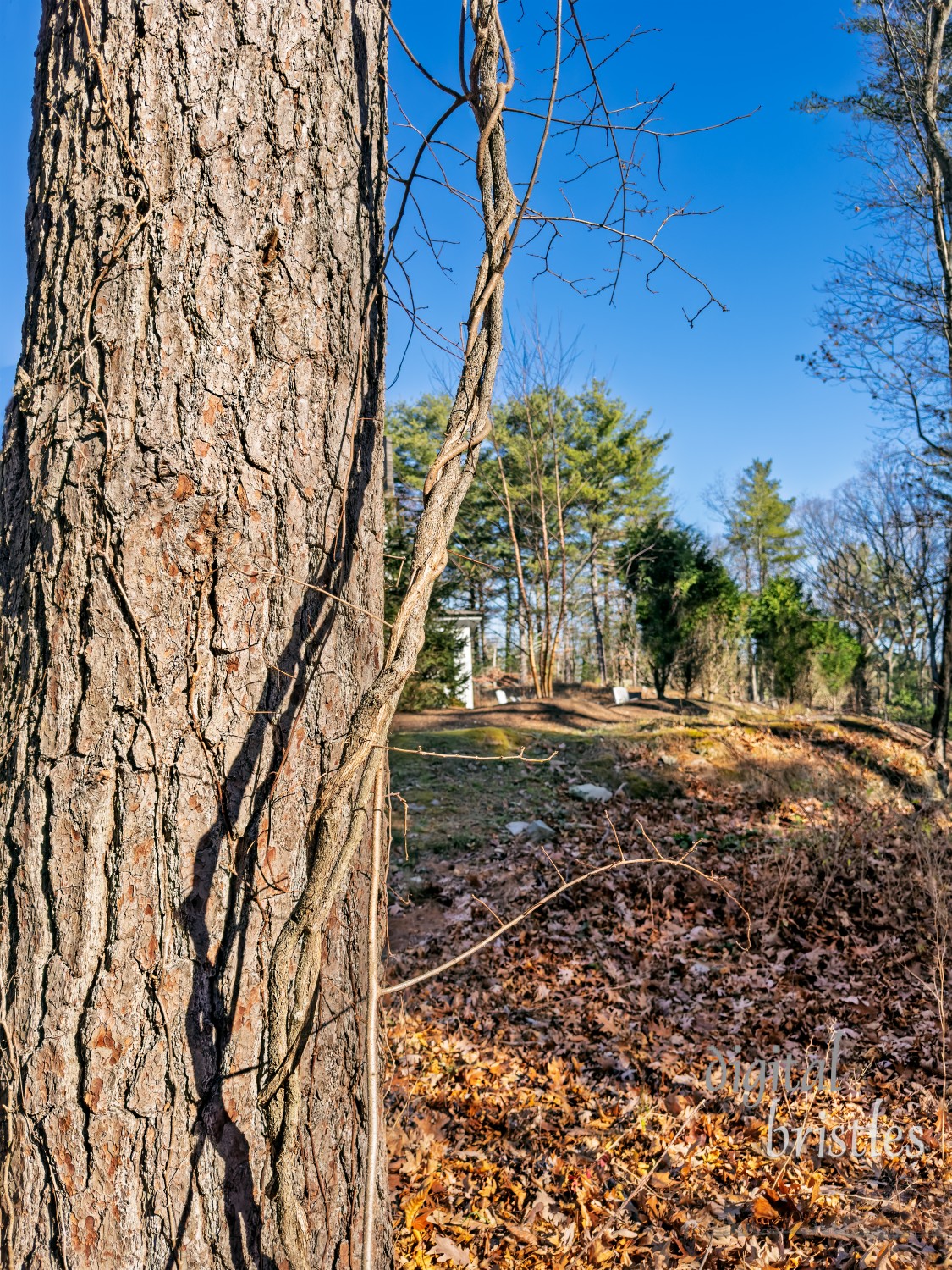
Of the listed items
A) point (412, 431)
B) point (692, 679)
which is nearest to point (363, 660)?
point (692, 679)

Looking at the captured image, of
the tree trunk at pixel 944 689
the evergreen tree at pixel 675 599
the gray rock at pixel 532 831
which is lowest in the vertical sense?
the gray rock at pixel 532 831

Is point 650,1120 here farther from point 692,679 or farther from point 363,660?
point 692,679

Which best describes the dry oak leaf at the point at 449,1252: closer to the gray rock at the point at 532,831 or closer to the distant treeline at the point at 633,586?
the gray rock at the point at 532,831

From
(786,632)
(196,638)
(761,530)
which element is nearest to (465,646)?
(786,632)

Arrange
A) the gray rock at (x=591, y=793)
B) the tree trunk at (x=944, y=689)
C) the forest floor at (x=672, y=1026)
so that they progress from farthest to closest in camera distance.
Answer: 1. the tree trunk at (x=944, y=689)
2. the gray rock at (x=591, y=793)
3. the forest floor at (x=672, y=1026)

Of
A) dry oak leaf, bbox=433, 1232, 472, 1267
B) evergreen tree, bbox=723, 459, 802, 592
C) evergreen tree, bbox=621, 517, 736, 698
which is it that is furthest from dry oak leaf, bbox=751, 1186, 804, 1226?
evergreen tree, bbox=723, 459, 802, 592

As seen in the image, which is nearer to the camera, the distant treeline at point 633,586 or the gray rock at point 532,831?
the gray rock at point 532,831

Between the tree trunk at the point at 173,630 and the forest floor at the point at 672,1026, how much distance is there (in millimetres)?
581

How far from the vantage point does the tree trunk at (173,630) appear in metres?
1.21

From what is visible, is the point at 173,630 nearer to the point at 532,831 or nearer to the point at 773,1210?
the point at 773,1210

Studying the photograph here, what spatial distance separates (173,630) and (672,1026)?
10.4 ft

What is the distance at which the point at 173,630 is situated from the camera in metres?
1.30

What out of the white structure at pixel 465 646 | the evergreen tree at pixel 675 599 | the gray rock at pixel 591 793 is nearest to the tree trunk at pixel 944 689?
the gray rock at pixel 591 793

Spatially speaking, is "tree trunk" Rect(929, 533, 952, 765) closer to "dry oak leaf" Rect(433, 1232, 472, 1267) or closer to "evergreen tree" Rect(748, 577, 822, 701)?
"evergreen tree" Rect(748, 577, 822, 701)
